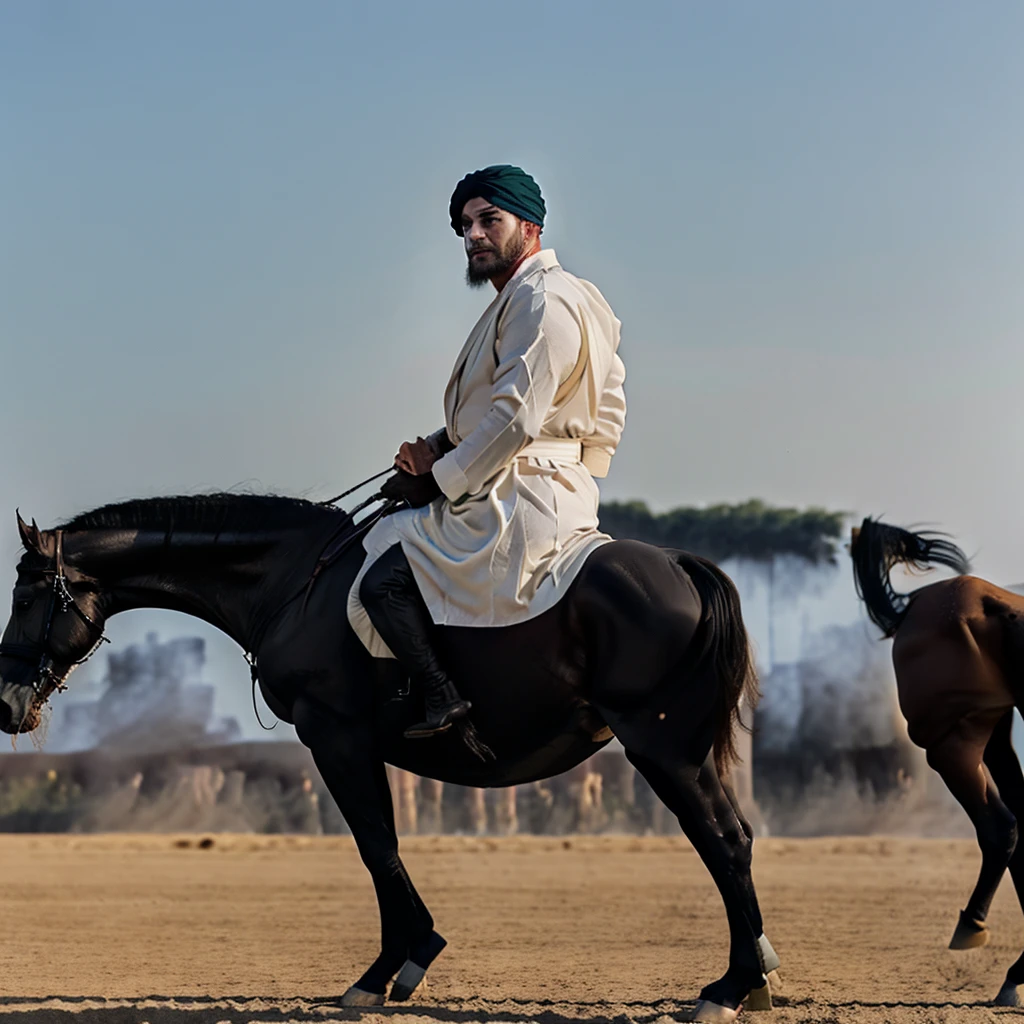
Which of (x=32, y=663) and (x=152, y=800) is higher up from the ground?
(x=32, y=663)

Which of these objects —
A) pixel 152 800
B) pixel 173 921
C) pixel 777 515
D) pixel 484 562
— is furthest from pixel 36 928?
pixel 777 515

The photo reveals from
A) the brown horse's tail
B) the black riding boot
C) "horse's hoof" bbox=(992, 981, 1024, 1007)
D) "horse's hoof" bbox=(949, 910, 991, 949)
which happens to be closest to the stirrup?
the black riding boot

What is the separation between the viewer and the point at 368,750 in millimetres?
6422

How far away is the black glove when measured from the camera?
6555 millimetres

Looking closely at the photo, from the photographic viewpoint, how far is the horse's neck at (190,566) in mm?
6934

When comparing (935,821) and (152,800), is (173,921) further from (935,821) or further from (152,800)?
(935,821)

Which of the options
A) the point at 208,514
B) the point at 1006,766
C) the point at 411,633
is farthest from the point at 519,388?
the point at 1006,766

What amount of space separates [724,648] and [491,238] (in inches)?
80.5

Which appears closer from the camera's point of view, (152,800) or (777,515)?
(152,800)

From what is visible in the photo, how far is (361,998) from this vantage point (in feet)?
20.8

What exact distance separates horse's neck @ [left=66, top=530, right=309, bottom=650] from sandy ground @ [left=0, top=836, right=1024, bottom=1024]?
1767 mm

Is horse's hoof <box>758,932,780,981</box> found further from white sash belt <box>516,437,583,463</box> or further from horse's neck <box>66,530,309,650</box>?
horse's neck <box>66,530,309,650</box>

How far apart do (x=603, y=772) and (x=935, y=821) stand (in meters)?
5.93

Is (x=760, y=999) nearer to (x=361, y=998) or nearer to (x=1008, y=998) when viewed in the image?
(x=1008, y=998)
